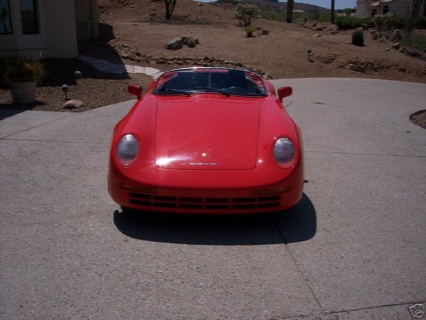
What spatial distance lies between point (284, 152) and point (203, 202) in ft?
2.77

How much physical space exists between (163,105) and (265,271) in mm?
2177

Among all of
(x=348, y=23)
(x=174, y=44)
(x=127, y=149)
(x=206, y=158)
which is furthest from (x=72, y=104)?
(x=348, y=23)

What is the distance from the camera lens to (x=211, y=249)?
146 inches

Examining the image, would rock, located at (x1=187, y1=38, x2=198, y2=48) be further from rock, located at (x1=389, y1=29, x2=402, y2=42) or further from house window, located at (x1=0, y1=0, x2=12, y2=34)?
rock, located at (x1=389, y1=29, x2=402, y2=42)

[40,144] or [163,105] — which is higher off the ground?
[163,105]

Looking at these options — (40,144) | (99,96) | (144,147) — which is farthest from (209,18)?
(144,147)

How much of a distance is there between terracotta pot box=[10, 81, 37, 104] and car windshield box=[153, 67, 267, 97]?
15.2 feet

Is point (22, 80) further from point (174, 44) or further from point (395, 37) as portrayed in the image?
point (395, 37)

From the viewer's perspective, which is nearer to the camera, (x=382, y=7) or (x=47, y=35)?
(x=47, y=35)

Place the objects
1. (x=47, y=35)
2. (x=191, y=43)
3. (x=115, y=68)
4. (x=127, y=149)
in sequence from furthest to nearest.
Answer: (x=191, y=43), (x=115, y=68), (x=47, y=35), (x=127, y=149)

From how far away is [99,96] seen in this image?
1054cm

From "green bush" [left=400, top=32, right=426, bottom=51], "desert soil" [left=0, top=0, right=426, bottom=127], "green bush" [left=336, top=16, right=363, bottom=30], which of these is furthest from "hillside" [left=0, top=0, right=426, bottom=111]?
"green bush" [left=336, top=16, right=363, bottom=30]

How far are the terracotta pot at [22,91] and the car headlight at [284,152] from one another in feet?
21.7

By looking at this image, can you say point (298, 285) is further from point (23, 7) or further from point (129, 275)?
point (23, 7)
